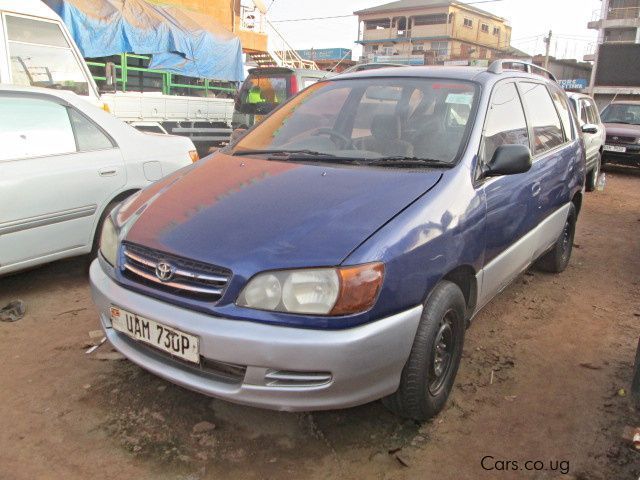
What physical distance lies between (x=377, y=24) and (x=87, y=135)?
6573cm

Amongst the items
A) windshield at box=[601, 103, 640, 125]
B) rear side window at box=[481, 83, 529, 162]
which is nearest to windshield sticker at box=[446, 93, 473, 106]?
rear side window at box=[481, 83, 529, 162]

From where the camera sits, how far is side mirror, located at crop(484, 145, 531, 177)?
291 centimetres

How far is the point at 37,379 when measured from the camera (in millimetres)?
2975

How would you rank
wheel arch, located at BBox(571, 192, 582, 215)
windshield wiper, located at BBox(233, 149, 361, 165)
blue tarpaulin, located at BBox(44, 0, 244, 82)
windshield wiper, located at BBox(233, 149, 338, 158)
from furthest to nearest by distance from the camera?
blue tarpaulin, located at BBox(44, 0, 244, 82), wheel arch, located at BBox(571, 192, 582, 215), windshield wiper, located at BBox(233, 149, 338, 158), windshield wiper, located at BBox(233, 149, 361, 165)

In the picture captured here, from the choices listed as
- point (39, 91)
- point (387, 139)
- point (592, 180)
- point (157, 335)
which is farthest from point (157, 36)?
point (157, 335)

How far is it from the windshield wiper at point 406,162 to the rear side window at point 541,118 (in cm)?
122

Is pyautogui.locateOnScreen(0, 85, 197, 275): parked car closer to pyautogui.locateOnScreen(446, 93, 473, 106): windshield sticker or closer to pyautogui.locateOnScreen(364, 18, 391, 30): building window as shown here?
pyautogui.locateOnScreen(446, 93, 473, 106): windshield sticker

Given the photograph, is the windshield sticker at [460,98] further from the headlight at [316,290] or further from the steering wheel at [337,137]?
the headlight at [316,290]

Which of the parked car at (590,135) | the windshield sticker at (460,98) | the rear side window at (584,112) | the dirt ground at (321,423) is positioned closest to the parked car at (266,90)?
the parked car at (590,135)

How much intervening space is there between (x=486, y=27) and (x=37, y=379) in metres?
70.2

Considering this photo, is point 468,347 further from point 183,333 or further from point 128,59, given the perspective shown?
point 128,59

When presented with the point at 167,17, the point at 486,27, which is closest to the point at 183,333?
the point at 167,17

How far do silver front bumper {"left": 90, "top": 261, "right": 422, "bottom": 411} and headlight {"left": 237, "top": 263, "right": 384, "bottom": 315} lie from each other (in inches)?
3.3

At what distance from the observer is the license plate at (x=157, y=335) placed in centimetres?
221
